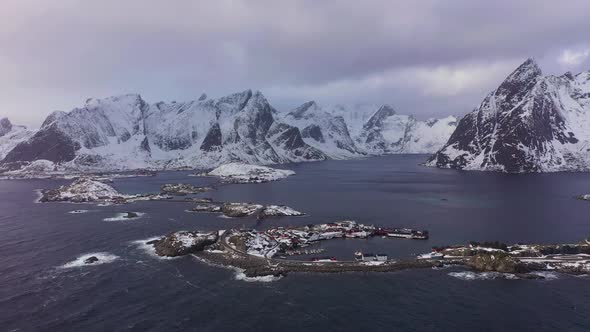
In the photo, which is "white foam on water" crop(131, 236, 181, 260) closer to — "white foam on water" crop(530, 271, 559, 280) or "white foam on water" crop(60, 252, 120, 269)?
"white foam on water" crop(60, 252, 120, 269)

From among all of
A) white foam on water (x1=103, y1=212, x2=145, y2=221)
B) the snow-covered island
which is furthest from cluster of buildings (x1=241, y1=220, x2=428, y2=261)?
white foam on water (x1=103, y1=212, x2=145, y2=221)

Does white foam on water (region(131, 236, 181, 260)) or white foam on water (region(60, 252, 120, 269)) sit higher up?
white foam on water (region(131, 236, 181, 260))

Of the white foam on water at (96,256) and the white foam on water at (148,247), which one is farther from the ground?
the white foam on water at (148,247)

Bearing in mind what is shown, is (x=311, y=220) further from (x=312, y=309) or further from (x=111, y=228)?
(x=312, y=309)

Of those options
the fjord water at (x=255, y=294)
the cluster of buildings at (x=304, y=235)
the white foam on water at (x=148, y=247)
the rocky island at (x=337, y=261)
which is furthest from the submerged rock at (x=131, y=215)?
the cluster of buildings at (x=304, y=235)

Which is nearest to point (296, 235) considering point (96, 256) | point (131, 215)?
point (96, 256)

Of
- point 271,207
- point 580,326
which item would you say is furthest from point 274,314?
point 271,207

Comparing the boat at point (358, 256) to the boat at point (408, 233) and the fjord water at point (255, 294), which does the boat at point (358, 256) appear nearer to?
the fjord water at point (255, 294)
